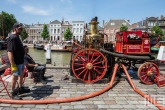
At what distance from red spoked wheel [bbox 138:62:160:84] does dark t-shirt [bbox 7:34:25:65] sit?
404 centimetres

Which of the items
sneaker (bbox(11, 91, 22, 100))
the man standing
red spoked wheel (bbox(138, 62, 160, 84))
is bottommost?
sneaker (bbox(11, 91, 22, 100))

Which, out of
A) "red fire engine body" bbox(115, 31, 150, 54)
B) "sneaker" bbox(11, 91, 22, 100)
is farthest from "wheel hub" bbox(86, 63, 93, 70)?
"sneaker" bbox(11, 91, 22, 100)

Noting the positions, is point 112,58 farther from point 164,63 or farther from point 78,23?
point 78,23

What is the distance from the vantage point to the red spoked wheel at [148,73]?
534 centimetres

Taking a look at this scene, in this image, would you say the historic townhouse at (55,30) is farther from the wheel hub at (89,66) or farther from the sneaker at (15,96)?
the sneaker at (15,96)

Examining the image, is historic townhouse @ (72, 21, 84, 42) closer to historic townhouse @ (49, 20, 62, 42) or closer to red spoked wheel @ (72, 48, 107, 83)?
historic townhouse @ (49, 20, 62, 42)

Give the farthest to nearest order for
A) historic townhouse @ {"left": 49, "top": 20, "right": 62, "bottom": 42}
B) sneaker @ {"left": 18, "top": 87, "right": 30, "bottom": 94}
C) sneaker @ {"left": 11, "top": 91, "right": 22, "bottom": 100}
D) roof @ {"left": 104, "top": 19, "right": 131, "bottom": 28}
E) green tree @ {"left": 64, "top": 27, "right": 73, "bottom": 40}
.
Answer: historic townhouse @ {"left": 49, "top": 20, "right": 62, "bottom": 42}
roof @ {"left": 104, "top": 19, "right": 131, "bottom": 28}
green tree @ {"left": 64, "top": 27, "right": 73, "bottom": 40}
sneaker @ {"left": 18, "top": 87, "right": 30, "bottom": 94}
sneaker @ {"left": 11, "top": 91, "right": 22, "bottom": 100}

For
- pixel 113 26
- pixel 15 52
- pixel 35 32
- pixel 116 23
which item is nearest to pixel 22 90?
pixel 15 52

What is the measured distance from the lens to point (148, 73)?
17.5ft

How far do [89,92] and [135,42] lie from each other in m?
2.45

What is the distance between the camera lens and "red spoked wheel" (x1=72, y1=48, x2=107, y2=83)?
529 centimetres

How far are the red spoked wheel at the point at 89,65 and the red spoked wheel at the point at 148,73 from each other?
4.71 ft

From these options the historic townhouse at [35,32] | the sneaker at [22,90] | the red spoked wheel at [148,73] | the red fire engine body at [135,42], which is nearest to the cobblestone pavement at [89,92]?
the sneaker at [22,90]

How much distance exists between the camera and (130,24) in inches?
2292
